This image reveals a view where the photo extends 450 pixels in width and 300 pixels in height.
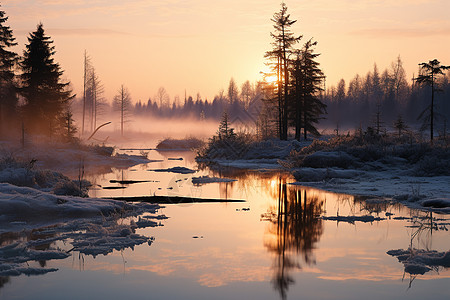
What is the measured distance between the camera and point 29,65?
41.1m

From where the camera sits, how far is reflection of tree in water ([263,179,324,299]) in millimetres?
7508

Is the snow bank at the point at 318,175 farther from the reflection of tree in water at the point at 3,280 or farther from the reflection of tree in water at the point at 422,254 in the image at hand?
the reflection of tree in water at the point at 3,280

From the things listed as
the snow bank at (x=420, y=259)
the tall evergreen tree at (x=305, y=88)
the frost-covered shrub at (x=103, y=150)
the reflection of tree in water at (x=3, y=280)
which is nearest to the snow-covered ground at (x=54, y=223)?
the reflection of tree in water at (x=3, y=280)

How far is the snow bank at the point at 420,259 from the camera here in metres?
7.40

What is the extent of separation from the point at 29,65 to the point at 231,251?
3760cm

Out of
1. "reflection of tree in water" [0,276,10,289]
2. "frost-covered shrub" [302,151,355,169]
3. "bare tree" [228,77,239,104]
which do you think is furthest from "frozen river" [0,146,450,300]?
"bare tree" [228,77,239,104]

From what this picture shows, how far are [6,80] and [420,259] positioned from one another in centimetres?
4121

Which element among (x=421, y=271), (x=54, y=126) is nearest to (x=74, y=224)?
(x=421, y=271)

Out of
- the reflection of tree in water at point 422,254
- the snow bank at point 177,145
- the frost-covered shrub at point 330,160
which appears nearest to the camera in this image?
the reflection of tree in water at point 422,254

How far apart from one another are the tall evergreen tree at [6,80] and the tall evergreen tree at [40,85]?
50.2 inches

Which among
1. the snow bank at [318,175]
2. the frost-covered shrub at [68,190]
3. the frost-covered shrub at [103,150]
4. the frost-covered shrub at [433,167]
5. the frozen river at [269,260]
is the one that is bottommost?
the frozen river at [269,260]

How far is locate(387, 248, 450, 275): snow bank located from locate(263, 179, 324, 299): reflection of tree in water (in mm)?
1439

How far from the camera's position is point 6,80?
41812 millimetres

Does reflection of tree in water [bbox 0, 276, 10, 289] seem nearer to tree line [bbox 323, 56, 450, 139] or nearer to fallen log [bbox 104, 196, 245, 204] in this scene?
fallen log [bbox 104, 196, 245, 204]
